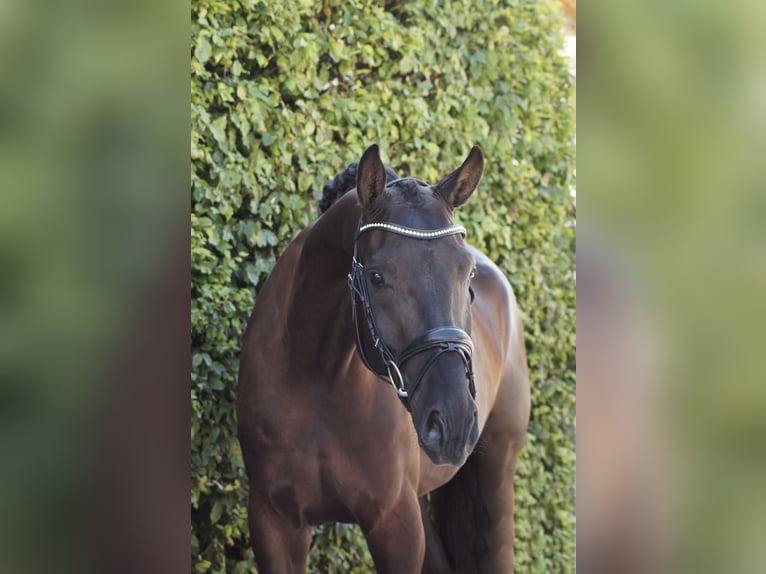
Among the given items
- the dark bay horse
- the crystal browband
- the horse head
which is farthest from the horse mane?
the crystal browband

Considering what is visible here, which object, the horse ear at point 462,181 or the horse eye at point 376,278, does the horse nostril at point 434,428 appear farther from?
the horse ear at point 462,181

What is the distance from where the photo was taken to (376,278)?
2500 mm

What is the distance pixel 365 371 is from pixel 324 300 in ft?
0.87

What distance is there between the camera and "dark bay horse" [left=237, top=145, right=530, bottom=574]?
7.82 ft

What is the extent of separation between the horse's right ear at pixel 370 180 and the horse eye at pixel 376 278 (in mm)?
245

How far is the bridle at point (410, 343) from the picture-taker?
2348 millimetres

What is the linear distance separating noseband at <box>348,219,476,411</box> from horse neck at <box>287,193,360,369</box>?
0.57ft

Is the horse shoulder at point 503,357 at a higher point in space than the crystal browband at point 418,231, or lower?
lower
